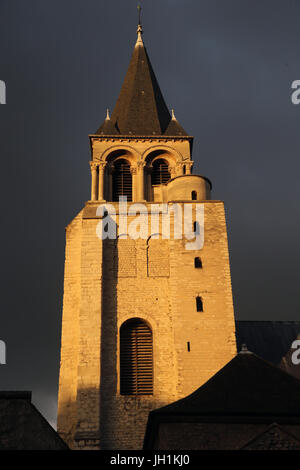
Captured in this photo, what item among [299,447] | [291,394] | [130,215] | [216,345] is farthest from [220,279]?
[299,447]

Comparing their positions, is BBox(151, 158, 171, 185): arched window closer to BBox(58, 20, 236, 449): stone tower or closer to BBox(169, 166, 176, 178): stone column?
BBox(169, 166, 176, 178): stone column

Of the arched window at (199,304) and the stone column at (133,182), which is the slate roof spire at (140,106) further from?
the arched window at (199,304)

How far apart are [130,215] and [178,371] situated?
20.6ft

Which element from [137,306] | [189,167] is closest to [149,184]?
[189,167]

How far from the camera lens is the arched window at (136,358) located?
71.3 ft

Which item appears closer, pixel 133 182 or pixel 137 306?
pixel 137 306

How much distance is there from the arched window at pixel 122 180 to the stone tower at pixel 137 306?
5 cm

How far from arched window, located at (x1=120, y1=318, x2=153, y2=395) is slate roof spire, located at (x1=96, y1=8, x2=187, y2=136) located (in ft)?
29.0

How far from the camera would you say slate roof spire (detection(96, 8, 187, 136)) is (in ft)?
92.1

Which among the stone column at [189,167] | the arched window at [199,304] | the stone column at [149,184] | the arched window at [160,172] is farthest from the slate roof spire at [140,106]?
the arched window at [199,304]

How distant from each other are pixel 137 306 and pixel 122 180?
619 centimetres

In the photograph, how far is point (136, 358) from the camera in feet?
72.7

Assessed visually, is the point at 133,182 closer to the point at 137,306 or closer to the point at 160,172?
the point at 160,172

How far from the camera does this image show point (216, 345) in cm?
2172
